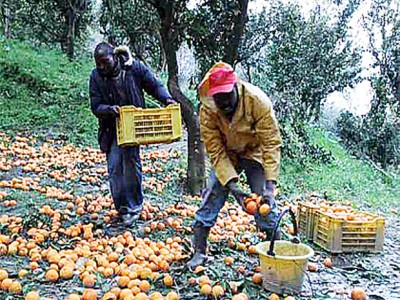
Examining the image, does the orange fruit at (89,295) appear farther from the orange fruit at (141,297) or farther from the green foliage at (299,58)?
the green foliage at (299,58)

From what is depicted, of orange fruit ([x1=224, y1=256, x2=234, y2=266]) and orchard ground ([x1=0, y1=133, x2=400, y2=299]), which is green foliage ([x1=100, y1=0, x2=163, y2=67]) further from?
orange fruit ([x1=224, y1=256, x2=234, y2=266])

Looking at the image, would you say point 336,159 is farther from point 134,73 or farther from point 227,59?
point 134,73

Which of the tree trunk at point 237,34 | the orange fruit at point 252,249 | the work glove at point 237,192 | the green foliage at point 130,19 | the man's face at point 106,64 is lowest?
the orange fruit at point 252,249

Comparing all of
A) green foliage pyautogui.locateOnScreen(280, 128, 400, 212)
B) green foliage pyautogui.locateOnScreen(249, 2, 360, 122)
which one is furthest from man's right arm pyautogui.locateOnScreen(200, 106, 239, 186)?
green foliage pyautogui.locateOnScreen(249, 2, 360, 122)

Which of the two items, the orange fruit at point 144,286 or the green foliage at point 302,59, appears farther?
the green foliage at point 302,59

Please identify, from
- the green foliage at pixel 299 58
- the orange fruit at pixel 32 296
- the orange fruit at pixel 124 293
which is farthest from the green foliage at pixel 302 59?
the orange fruit at pixel 32 296

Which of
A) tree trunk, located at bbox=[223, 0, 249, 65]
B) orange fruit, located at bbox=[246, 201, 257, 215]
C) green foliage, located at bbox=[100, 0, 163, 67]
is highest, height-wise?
green foliage, located at bbox=[100, 0, 163, 67]

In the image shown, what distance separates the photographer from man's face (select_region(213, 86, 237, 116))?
3451mm

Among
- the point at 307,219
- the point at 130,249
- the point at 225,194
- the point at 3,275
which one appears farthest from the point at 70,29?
the point at 3,275

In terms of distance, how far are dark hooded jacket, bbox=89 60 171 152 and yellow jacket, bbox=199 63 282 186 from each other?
4.53 feet

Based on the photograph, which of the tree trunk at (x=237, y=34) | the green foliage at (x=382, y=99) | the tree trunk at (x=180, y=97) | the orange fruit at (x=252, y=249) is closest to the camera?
the orange fruit at (x=252, y=249)

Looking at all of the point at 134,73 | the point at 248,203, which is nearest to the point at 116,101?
the point at 134,73

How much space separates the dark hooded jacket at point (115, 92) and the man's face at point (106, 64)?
0.32 feet

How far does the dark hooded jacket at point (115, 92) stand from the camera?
502 cm
